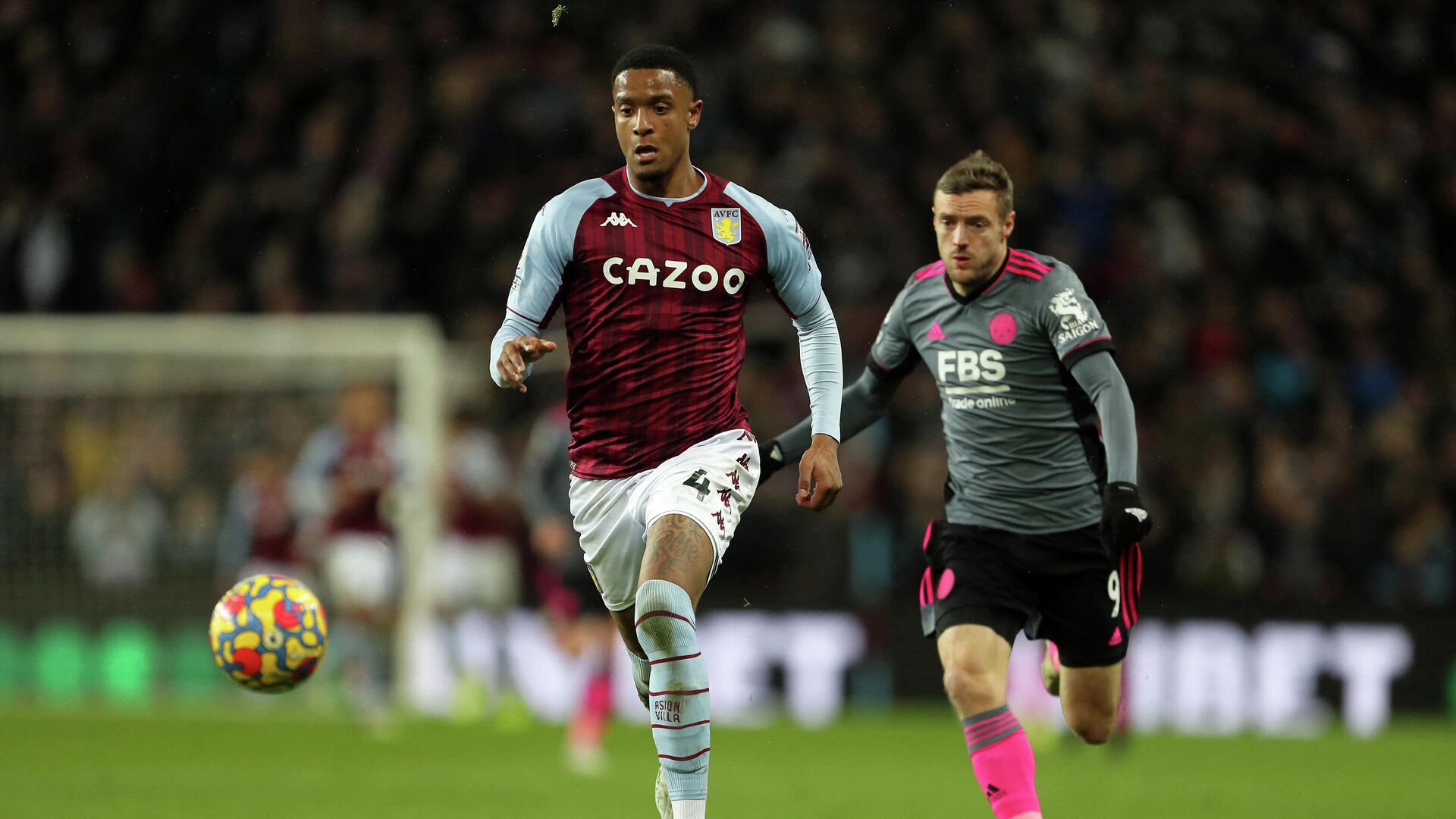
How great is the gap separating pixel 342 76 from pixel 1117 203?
24.8 ft

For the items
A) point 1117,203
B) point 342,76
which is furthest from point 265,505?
point 1117,203

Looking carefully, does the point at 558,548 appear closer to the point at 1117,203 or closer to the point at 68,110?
the point at 1117,203

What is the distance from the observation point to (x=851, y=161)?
17859 millimetres

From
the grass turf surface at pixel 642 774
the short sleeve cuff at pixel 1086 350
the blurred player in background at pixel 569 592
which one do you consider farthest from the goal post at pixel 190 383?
the short sleeve cuff at pixel 1086 350

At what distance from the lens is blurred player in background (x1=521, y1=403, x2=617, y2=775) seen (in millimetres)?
11492

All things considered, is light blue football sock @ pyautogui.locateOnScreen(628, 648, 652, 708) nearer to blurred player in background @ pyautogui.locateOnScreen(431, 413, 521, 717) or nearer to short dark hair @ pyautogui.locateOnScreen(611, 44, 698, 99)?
short dark hair @ pyautogui.locateOnScreen(611, 44, 698, 99)

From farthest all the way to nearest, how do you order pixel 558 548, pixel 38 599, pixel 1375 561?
1. pixel 38 599
2. pixel 1375 561
3. pixel 558 548

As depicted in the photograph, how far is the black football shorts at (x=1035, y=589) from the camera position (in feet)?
21.2

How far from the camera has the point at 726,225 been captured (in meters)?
6.14

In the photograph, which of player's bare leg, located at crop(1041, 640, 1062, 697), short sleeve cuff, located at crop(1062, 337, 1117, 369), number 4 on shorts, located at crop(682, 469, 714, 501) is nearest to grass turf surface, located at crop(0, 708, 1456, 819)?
player's bare leg, located at crop(1041, 640, 1062, 697)

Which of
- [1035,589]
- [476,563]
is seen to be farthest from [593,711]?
[1035,589]

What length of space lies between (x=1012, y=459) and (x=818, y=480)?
902 millimetres

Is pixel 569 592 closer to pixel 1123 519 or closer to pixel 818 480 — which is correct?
pixel 818 480

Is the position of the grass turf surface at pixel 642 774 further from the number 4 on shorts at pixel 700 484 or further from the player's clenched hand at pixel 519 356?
the player's clenched hand at pixel 519 356
